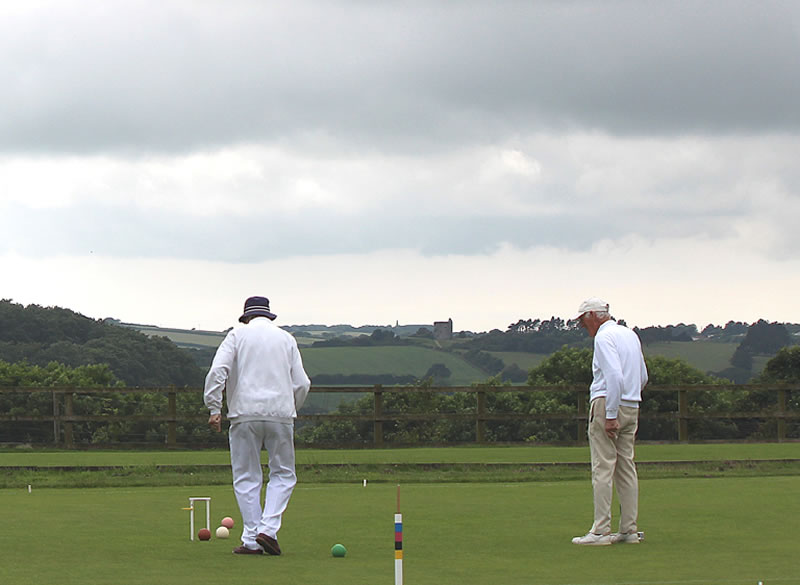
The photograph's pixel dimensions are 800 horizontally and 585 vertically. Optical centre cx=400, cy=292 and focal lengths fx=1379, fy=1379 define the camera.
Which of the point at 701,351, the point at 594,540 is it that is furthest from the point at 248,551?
the point at 701,351

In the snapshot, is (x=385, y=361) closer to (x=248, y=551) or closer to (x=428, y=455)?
(x=428, y=455)

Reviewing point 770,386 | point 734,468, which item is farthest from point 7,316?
point 734,468

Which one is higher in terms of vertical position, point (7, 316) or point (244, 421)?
point (7, 316)

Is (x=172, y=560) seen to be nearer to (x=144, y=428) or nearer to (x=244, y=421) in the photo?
(x=244, y=421)

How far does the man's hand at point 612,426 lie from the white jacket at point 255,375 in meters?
2.22

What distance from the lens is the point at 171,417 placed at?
2255 cm

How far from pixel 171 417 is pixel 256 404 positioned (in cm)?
1343

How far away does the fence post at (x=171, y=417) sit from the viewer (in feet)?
73.9

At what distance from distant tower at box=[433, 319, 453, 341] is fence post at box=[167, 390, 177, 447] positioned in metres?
72.6

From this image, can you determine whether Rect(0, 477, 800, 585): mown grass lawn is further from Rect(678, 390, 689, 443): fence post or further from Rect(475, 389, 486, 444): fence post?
Rect(678, 390, 689, 443): fence post

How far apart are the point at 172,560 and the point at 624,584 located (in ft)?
9.46

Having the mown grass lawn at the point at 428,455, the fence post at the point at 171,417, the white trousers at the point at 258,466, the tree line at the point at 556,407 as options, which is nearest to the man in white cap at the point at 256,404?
the white trousers at the point at 258,466

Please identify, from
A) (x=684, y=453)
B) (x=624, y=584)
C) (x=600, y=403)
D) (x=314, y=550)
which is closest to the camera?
(x=624, y=584)

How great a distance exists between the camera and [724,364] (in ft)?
252
